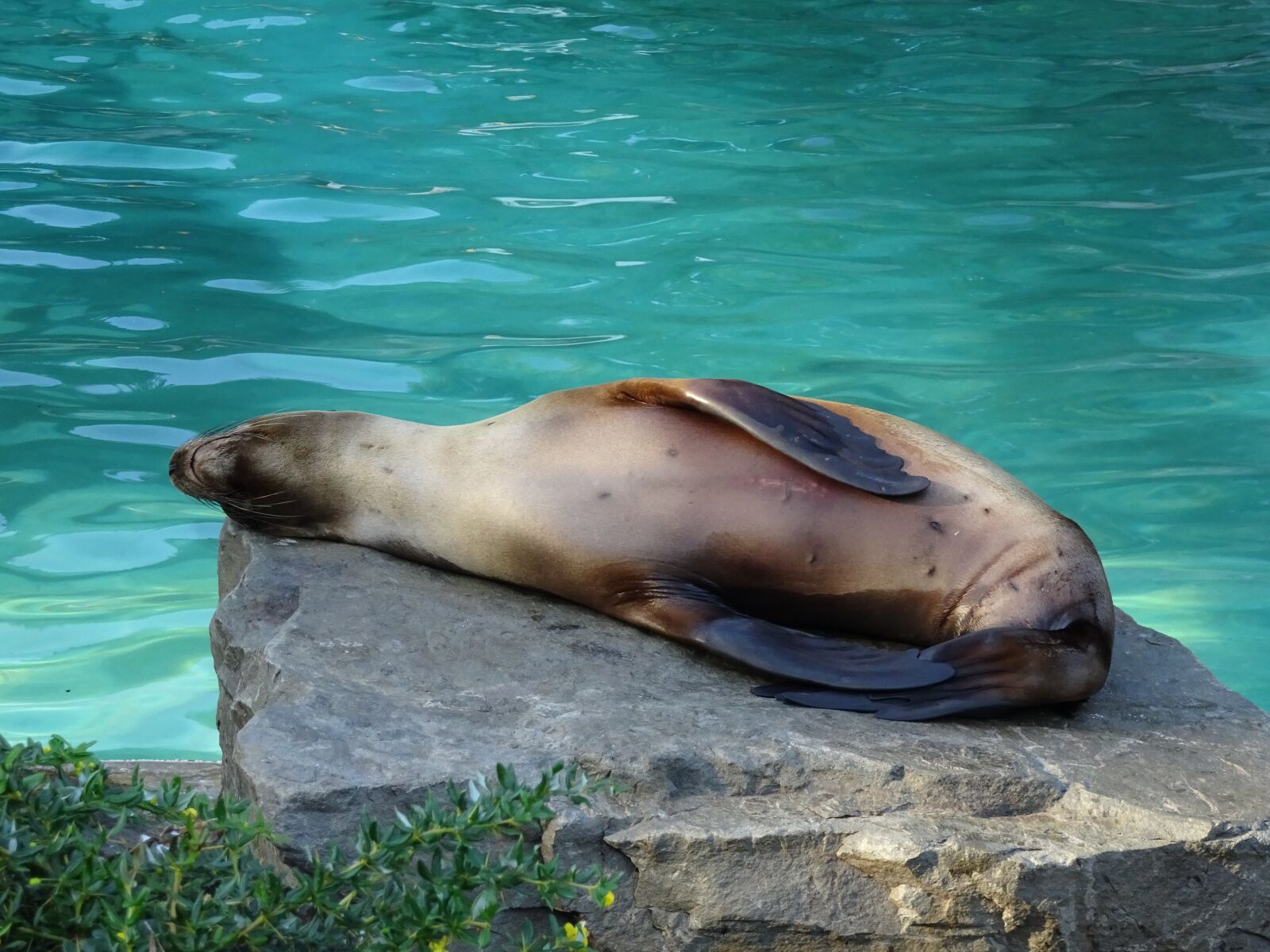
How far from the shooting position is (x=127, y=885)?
2.22m

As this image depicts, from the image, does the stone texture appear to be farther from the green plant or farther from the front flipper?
the green plant

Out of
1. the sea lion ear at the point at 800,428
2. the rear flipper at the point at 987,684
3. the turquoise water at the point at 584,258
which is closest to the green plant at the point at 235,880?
the rear flipper at the point at 987,684

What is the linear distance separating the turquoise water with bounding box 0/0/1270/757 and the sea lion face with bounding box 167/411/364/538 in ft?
2.66

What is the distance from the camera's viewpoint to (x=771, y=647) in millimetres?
3525

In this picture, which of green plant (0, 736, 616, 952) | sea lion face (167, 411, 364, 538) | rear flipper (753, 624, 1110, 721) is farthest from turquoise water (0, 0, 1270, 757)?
green plant (0, 736, 616, 952)

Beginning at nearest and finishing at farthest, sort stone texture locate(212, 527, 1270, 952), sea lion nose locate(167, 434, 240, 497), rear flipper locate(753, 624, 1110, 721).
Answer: stone texture locate(212, 527, 1270, 952)
rear flipper locate(753, 624, 1110, 721)
sea lion nose locate(167, 434, 240, 497)

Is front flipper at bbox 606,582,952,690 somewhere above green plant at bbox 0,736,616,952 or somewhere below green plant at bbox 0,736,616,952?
below

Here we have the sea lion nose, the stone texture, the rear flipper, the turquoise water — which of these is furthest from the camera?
the turquoise water

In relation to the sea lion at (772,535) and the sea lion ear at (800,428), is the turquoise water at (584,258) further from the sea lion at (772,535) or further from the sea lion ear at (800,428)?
the sea lion ear at (800,428)

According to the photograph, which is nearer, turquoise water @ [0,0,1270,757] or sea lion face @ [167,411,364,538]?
sea lion face @ [167,411,364,538]

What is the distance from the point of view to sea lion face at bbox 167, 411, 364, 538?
4.20m

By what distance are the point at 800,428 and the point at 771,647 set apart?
0.58m

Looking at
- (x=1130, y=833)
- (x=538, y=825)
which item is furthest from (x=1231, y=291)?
(x=538, y=825)

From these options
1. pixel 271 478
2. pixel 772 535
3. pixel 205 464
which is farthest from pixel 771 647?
pixel 205 464
